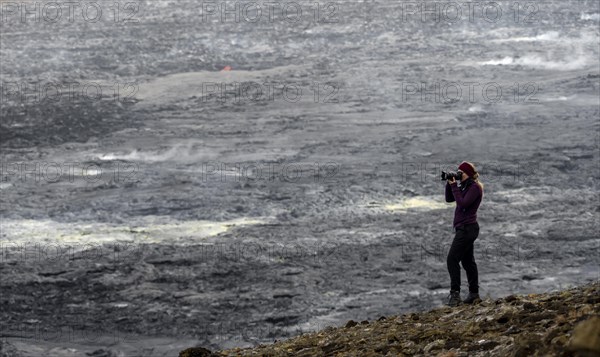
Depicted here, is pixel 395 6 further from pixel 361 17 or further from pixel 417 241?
pixel 417 241

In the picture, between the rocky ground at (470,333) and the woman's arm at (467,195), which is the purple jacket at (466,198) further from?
the rocky ground at (470,333)

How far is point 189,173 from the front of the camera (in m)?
23.7

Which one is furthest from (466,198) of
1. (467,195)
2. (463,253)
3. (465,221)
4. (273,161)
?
(273,161)

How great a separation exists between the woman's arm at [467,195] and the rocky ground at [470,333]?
3.36 ft

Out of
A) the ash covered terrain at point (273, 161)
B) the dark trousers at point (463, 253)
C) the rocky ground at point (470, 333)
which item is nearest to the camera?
the rocky ground at point (470, 333)

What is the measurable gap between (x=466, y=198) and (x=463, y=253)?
0.69m

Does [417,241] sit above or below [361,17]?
below

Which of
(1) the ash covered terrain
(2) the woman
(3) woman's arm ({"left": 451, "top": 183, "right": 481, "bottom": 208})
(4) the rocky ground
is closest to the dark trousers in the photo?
(2) the woman

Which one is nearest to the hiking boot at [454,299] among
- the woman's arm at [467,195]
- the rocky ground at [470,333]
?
the rocky ground at [470,333]

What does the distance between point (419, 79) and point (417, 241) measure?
10.5 meters

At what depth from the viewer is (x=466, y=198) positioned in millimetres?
11438

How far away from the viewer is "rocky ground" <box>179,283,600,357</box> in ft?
26.2

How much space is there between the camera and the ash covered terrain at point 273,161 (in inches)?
680

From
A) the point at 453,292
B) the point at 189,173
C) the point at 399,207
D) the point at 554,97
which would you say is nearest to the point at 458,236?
the point at 453,292
